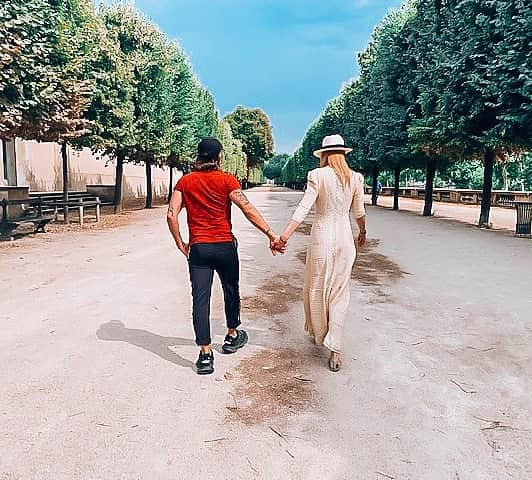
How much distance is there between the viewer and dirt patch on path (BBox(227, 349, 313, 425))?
10.7 ft

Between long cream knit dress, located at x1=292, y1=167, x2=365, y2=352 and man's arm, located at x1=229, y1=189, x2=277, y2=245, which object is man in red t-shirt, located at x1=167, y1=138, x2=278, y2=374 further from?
long cream knit dress, located at x1=292, y1=167, x2=365, y2=352

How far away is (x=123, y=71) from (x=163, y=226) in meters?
5.87

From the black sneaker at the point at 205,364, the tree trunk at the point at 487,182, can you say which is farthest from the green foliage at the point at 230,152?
the black sneaker at the point at 205,364

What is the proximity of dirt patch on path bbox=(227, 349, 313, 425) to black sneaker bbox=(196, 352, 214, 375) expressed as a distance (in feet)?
0.75

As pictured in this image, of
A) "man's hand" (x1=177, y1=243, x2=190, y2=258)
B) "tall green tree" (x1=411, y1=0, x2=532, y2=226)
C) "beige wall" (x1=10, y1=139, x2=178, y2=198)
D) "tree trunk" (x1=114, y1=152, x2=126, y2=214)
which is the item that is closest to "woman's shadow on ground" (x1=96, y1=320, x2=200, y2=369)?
"man's hand" (x1=177, y1=243, x2=190, y2=258)

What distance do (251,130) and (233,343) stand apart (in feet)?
256

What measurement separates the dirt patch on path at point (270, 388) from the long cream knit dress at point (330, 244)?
422 mm

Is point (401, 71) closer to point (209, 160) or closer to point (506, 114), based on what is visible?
point (506, 114)

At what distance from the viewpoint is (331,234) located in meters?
3.98

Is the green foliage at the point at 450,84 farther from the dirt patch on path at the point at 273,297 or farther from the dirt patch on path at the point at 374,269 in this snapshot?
the dirt patch on path at the point at 273,297

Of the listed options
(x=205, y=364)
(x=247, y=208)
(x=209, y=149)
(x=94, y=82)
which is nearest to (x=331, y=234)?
(x=247, y=208)

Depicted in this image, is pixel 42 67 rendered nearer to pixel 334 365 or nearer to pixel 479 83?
pixel 334 365

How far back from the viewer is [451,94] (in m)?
14.3

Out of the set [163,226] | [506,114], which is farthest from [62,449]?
[163,226]
